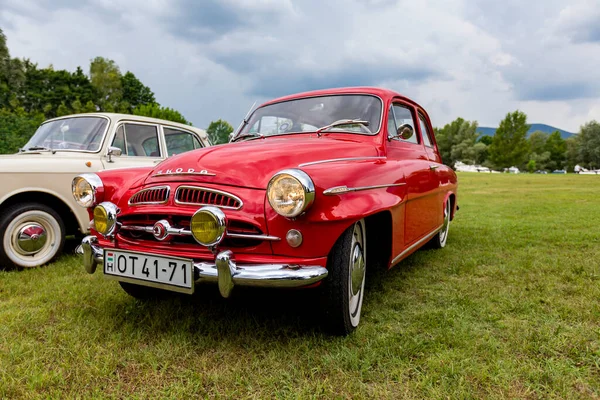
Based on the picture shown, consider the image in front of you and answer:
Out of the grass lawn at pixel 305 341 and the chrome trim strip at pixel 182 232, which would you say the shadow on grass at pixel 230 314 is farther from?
the chrome trim strip at pixel 182 232

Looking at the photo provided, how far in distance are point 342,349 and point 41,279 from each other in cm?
285

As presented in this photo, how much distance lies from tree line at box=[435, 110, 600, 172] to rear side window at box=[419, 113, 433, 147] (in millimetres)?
48488

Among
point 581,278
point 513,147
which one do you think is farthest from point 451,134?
point 581,278

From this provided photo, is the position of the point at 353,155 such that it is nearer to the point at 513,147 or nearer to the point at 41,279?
the point at 41,279

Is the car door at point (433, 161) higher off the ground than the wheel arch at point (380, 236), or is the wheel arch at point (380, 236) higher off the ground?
the car door at point (433, 161)

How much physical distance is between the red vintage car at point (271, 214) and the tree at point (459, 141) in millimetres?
59052

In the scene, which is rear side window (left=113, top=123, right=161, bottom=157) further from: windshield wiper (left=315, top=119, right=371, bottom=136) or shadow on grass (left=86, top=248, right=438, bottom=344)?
windshield wiper (left=315, top=119, right=371, bottom=136)

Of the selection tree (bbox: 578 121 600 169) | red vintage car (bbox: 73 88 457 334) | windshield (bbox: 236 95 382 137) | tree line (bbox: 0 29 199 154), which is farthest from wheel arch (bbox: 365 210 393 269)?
tree (bbox: 578 121 600 169)

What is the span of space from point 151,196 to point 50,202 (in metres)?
2.53

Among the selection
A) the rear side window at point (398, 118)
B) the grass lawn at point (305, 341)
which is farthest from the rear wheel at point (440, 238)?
the rear side window at point (398, 118)

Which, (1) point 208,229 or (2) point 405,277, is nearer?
(1) point 208,229

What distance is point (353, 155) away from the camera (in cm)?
283

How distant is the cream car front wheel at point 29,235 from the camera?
12.9 ft

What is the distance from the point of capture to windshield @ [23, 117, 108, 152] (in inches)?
188
